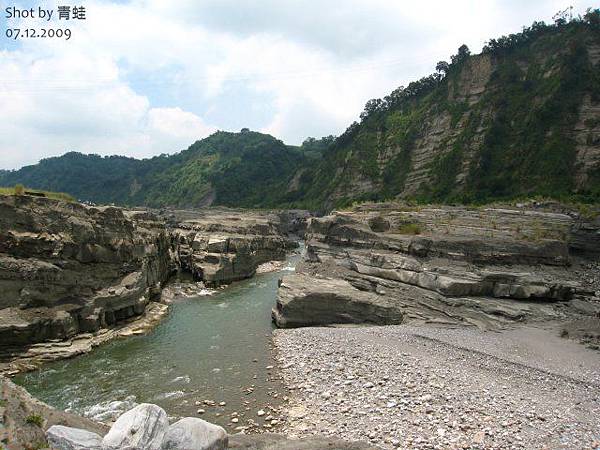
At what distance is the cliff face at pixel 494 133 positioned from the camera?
57.4m

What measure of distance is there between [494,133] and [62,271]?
230 feet

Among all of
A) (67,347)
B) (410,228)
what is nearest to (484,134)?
(410,228)

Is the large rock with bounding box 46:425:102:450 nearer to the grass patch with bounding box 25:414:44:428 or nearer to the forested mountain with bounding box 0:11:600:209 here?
the grass patch with bounding box 25:414:44:428

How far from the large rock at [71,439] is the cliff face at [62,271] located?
14.3 m

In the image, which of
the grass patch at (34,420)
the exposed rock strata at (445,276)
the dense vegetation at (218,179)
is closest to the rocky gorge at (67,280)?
the exposed rock strata at (445,276)

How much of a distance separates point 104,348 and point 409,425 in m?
15.6

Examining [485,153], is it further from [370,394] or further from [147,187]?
[147,187]

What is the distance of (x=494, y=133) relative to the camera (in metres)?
68.9

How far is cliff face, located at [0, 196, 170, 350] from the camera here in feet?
61.9

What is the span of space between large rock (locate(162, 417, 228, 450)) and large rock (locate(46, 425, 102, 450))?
1.17 m

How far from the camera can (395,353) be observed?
17844 mm

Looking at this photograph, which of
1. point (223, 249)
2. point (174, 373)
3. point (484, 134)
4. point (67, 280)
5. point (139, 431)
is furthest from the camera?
point (484, 134)

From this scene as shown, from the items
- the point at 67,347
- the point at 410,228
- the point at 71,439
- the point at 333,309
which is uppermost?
the point at 410,228

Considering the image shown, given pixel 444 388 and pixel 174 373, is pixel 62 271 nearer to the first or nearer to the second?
pixel 174 373
